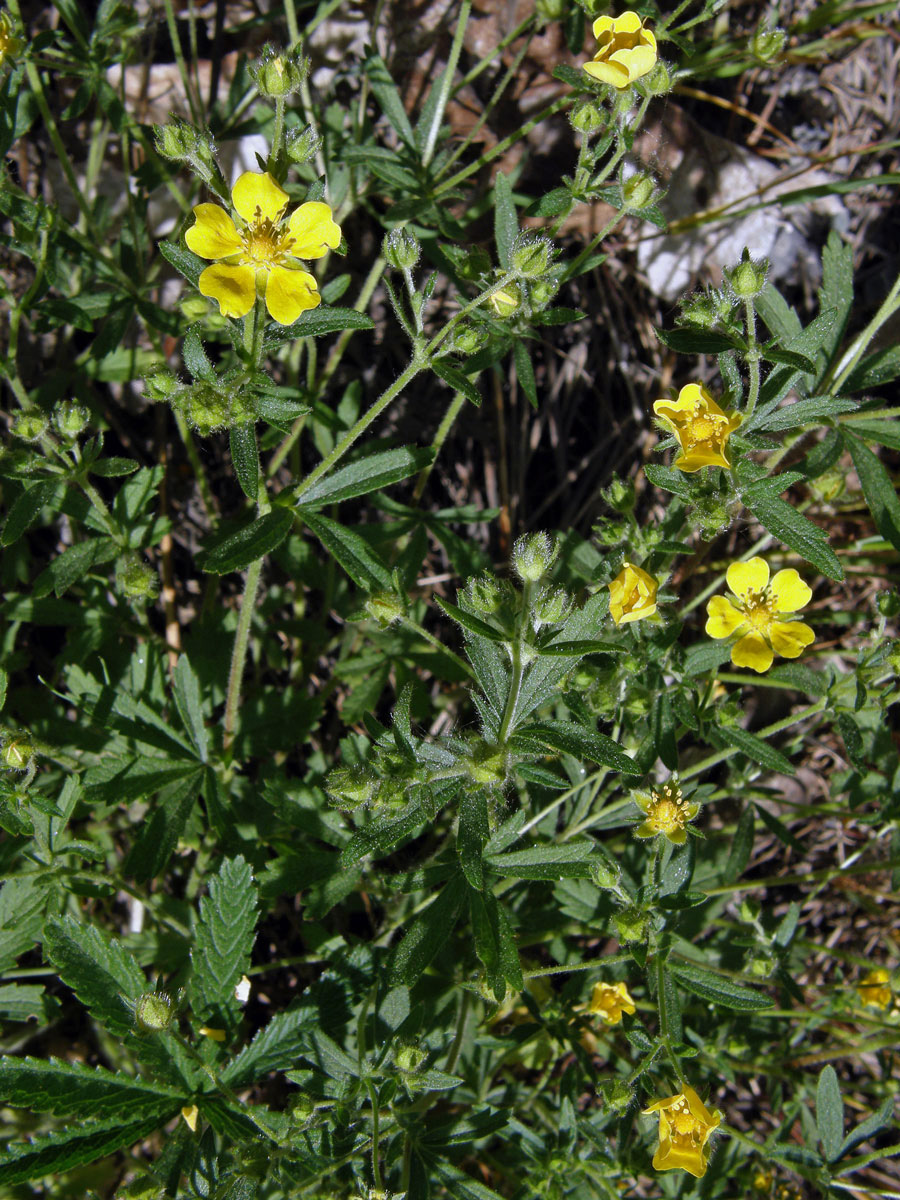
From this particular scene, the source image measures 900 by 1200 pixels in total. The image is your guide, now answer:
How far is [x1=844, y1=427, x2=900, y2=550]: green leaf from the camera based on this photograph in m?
3.16

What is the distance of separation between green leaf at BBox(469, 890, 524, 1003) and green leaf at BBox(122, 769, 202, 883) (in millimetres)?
1073

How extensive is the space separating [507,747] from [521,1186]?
160cm

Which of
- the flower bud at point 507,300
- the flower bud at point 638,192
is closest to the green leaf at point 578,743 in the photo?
the flower bud at point 507,300

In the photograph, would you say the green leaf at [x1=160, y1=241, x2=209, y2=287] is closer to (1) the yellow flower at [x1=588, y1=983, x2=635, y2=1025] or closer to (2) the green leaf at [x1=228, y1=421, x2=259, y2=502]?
(2) the green leaf at [x1=228, y1=421, x2=259, y2=502]

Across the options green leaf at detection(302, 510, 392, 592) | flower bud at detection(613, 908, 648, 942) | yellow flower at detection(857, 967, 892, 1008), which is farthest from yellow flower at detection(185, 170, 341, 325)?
yellow flower at detection(857, 967, 892, 1008)

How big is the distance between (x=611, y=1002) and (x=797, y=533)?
1561 mm

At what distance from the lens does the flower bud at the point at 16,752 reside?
8.66 ft

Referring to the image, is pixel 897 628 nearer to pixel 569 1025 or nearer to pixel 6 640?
→ pixel 569 1025

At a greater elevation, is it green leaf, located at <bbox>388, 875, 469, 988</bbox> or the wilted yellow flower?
the wilted yellow flower

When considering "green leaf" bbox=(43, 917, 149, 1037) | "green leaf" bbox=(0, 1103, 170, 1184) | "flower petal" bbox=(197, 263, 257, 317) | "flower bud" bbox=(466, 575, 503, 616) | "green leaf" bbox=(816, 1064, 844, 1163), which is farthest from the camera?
"green leaf" bbox=(816, 1064, 844, 1163)

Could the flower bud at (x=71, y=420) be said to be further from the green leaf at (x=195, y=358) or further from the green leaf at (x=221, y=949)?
the green leaf at (x=221, y=949)

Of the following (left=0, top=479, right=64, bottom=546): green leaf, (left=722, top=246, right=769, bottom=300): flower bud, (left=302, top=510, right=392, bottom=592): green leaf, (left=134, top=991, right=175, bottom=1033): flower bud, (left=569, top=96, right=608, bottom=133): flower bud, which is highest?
(left=569, top=96, right=608, bottom=133): flower bud

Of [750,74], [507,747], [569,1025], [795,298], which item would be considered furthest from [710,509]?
[750,74]

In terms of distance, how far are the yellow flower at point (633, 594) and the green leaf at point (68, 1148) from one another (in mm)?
1838
